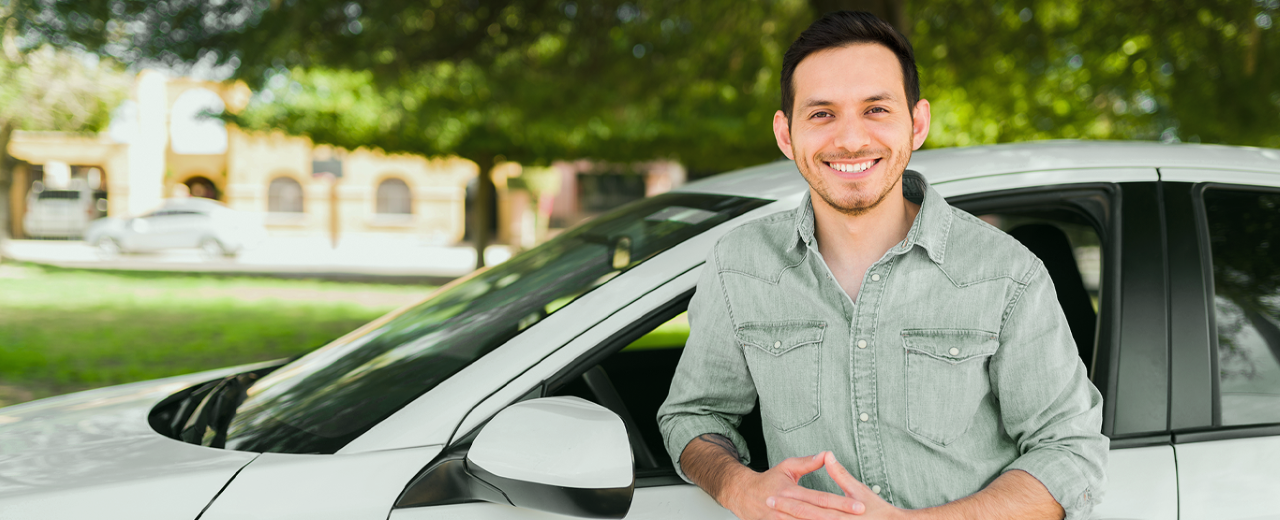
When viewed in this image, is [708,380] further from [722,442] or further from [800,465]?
[800,465]

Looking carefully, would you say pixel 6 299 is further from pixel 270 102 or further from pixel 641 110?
pixel 641 110

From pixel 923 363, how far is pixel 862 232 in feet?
0.85

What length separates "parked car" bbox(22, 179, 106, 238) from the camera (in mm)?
30969

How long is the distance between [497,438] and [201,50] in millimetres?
5835

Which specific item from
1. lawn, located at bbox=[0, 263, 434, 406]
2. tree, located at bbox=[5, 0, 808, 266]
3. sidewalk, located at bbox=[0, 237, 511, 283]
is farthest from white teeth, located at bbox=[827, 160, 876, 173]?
sidewalk, located at bbox=[0, 237, 511, 283]

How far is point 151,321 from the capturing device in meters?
10.6

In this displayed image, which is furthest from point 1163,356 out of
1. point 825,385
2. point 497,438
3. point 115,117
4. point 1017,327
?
point 115,117

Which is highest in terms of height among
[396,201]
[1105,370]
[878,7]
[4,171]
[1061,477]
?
[878,7]

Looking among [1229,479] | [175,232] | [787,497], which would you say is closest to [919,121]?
[787,497]

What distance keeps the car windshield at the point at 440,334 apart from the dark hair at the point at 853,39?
0.43 m

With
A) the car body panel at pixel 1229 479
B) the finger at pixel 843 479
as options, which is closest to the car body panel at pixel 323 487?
the finger at pixel 843 479

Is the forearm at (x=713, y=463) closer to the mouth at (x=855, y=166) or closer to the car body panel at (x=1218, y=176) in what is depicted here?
the mouth at (x=855, y=166)

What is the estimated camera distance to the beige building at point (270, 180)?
112ft

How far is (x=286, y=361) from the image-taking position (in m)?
2.59
